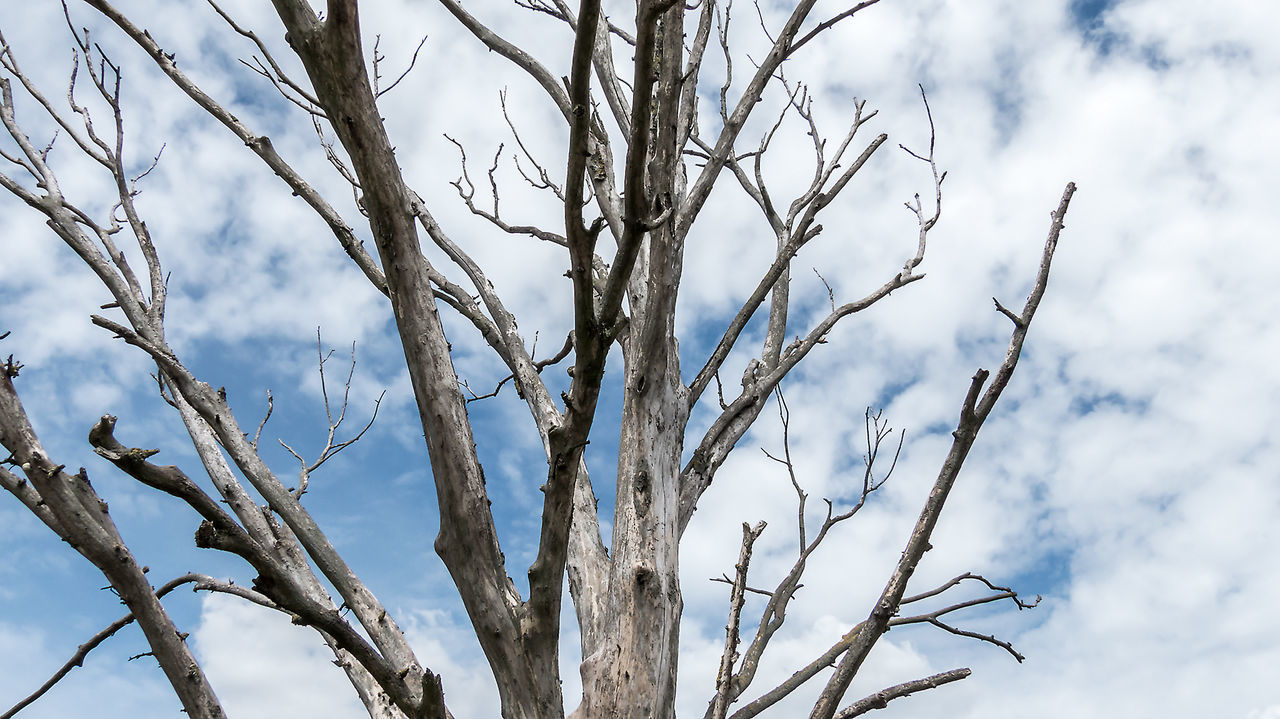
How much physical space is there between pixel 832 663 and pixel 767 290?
165 cm

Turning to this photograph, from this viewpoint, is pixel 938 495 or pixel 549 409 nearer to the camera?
pixel 938 495

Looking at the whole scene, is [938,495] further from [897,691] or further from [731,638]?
[897,691]

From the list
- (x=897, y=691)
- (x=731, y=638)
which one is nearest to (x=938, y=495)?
(x=731, y=638)

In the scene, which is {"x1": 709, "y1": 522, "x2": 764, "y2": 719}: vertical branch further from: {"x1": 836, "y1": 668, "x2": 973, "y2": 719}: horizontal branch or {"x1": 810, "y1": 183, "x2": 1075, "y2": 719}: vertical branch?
{"x1": 836, "y1": 668, "x2": 973, "y2": 719}: horizontal branch

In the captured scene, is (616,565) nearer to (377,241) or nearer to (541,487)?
(541,487)

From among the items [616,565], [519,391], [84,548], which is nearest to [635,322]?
[519,391]

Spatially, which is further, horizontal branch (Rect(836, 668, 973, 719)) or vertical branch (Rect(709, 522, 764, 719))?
horizontal branch (Rect(836, 668, 973, 719))

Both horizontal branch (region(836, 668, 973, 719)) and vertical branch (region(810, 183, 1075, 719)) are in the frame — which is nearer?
vertical branch (region(810, 183, 1075, 719))

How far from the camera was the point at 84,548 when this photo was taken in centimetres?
251

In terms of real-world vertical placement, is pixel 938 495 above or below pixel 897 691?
above

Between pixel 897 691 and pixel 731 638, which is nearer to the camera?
pixel 731 638

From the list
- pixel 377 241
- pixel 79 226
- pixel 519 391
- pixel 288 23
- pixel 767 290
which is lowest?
pixel 377 241

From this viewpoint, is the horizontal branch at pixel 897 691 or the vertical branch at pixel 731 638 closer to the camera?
the vertical branch at pixel 731 638

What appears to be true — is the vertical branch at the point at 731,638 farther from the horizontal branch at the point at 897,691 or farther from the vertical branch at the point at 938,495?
the horizontal branch at the point at 897,691
